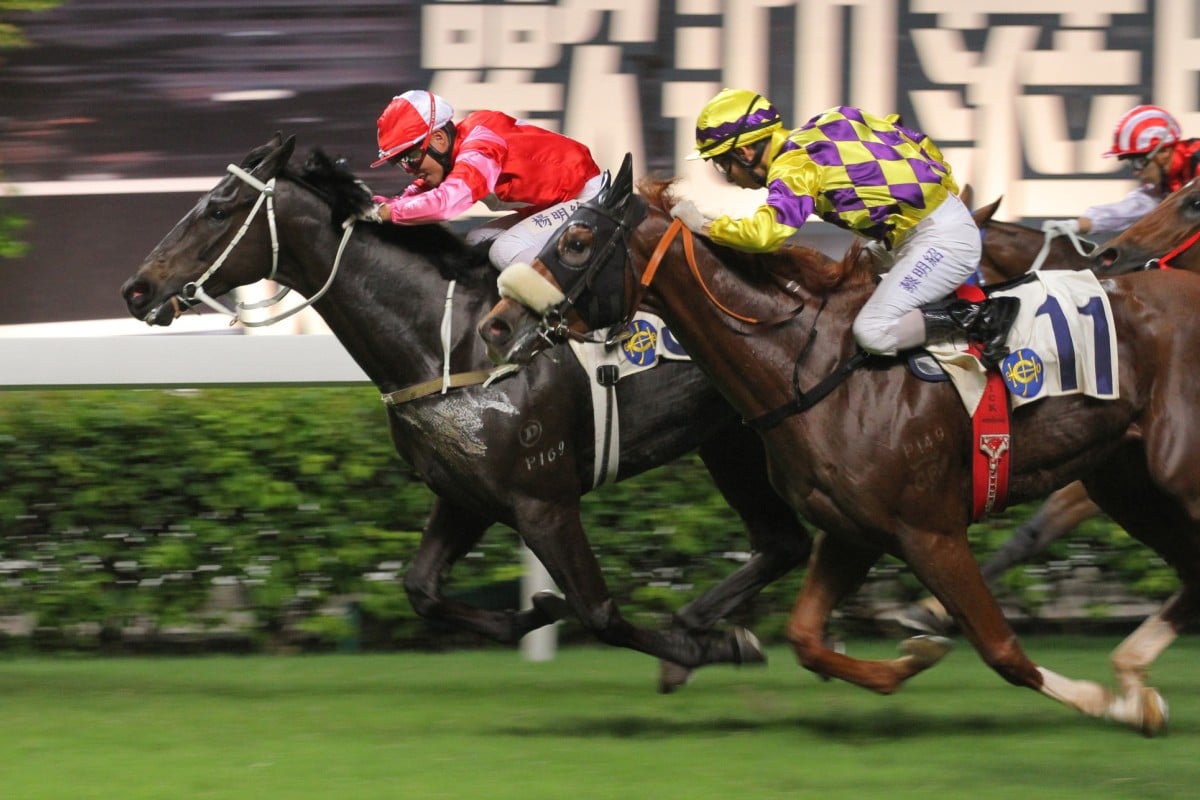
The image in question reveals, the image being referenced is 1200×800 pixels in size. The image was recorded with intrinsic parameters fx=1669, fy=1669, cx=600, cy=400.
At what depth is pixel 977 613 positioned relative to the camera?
4258 mm

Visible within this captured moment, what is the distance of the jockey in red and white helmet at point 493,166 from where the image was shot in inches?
191

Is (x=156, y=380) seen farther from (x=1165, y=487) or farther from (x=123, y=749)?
(x=1165, y=487)

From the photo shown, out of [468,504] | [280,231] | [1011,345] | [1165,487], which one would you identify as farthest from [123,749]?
[1165,487]

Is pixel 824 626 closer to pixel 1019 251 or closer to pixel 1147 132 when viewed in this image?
pixel 1019 251

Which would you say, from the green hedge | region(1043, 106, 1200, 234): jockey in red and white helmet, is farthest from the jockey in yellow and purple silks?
region(1043, 106, 1200, 234): jockey in red and white helmet

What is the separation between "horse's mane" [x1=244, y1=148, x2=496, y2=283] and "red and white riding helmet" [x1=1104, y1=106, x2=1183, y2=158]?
8.98 ft

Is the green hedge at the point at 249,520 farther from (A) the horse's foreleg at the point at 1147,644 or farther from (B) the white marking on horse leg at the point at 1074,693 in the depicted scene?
(B) the white marking on horse leg at the point at 1074,693

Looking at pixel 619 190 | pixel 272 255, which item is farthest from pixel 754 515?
pixel 272 255

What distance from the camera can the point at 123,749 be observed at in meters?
4.50

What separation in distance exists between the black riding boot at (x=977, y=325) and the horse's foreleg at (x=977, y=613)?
500 mm

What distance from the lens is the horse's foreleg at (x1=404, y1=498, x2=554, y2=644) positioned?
194 inches

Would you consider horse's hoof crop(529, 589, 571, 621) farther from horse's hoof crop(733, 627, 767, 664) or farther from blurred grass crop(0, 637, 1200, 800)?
horse's hoof crop(733, 627, 767, 664)

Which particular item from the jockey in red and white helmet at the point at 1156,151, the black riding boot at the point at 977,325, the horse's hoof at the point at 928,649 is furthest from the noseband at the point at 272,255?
the jockey in red and white helmet at the point at 1156,151

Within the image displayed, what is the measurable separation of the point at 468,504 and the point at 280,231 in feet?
3.19
